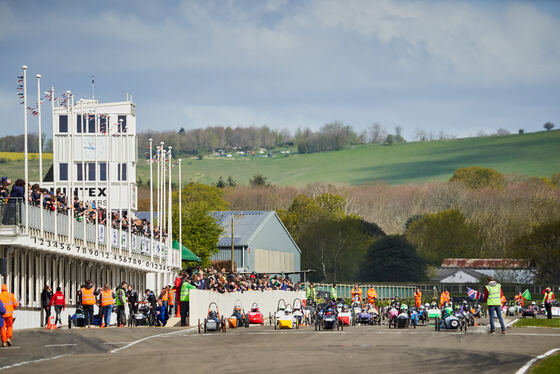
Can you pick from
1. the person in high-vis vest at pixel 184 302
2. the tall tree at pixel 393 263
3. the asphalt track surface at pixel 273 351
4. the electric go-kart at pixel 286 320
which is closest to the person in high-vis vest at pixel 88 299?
the asphalt track surface at pixel 273 351

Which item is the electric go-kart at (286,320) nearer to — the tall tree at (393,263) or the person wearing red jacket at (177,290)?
the person wearing red jacket at (177,290)

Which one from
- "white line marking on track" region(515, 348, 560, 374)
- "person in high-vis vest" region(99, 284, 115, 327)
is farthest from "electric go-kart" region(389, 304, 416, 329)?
"white line marking on track" region(515, 348, 560, 374)

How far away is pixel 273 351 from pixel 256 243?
265ft

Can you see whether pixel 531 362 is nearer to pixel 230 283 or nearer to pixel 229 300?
pixel 229 300

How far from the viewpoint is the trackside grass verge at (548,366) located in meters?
20.9

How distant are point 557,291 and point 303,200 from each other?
1993 inches

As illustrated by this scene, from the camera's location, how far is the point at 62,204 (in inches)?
1763

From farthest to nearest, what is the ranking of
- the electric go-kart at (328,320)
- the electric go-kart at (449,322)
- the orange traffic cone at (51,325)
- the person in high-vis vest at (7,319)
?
the orange traffic cone at (51,325)
the electric go-kart at (328,320)
the electric go-kart at (449,322)
the person in high-vis vest at (7,319)

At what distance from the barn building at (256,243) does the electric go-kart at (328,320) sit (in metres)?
61.4

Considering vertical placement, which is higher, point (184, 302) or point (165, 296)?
point (165, 296)

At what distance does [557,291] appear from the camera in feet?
330

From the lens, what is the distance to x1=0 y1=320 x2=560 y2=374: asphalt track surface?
72.0ft

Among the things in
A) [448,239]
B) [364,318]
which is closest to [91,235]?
[364,318]

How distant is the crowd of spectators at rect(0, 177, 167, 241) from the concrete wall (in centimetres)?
664
